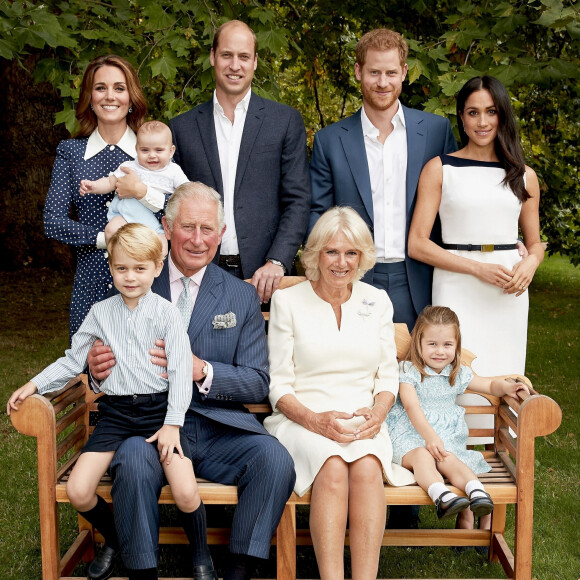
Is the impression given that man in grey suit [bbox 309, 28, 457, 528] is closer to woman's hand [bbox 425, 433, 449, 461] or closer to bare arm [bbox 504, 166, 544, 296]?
bare arm [bbox 504, 166, 544, 296]

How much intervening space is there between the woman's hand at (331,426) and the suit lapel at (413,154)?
4.03 ft

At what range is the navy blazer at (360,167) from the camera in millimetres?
4086

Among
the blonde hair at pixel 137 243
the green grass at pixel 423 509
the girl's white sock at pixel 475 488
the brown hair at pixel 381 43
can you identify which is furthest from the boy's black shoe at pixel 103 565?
the brown hair at pixel 381 43

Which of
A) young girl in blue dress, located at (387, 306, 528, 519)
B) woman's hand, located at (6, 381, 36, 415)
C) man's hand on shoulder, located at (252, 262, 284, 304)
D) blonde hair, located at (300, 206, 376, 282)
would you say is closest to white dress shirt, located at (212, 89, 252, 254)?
man's hand on shoulder, located at (252, 262, 284, 304)

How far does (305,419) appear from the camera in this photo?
3.41 meters

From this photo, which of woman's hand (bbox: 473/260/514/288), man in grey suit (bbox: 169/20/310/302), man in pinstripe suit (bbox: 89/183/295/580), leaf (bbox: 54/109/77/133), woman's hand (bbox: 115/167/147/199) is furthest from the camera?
leaf (bbox: 54/109/77/133)

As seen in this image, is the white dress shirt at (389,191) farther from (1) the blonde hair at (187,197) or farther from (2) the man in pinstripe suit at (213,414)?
(1) the blonde hair at (187,197)

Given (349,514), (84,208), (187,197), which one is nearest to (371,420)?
(349,514)

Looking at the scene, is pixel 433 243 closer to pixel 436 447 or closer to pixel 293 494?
pixel 436 447

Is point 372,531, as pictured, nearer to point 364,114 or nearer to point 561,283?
point 364,114

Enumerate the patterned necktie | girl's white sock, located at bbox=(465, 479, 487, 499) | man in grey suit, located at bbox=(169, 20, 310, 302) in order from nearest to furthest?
girl's white sock, located at bbox=(465, 479, 487, 499)
the patterned necktie
man in grey suit, located at bbox=(169, 20, 310, 302)

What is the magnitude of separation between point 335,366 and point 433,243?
842mm

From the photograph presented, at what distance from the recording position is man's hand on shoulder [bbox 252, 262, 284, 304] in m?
3.94

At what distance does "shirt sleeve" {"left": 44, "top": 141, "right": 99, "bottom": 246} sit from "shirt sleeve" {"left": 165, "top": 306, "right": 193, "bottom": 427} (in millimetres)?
774
